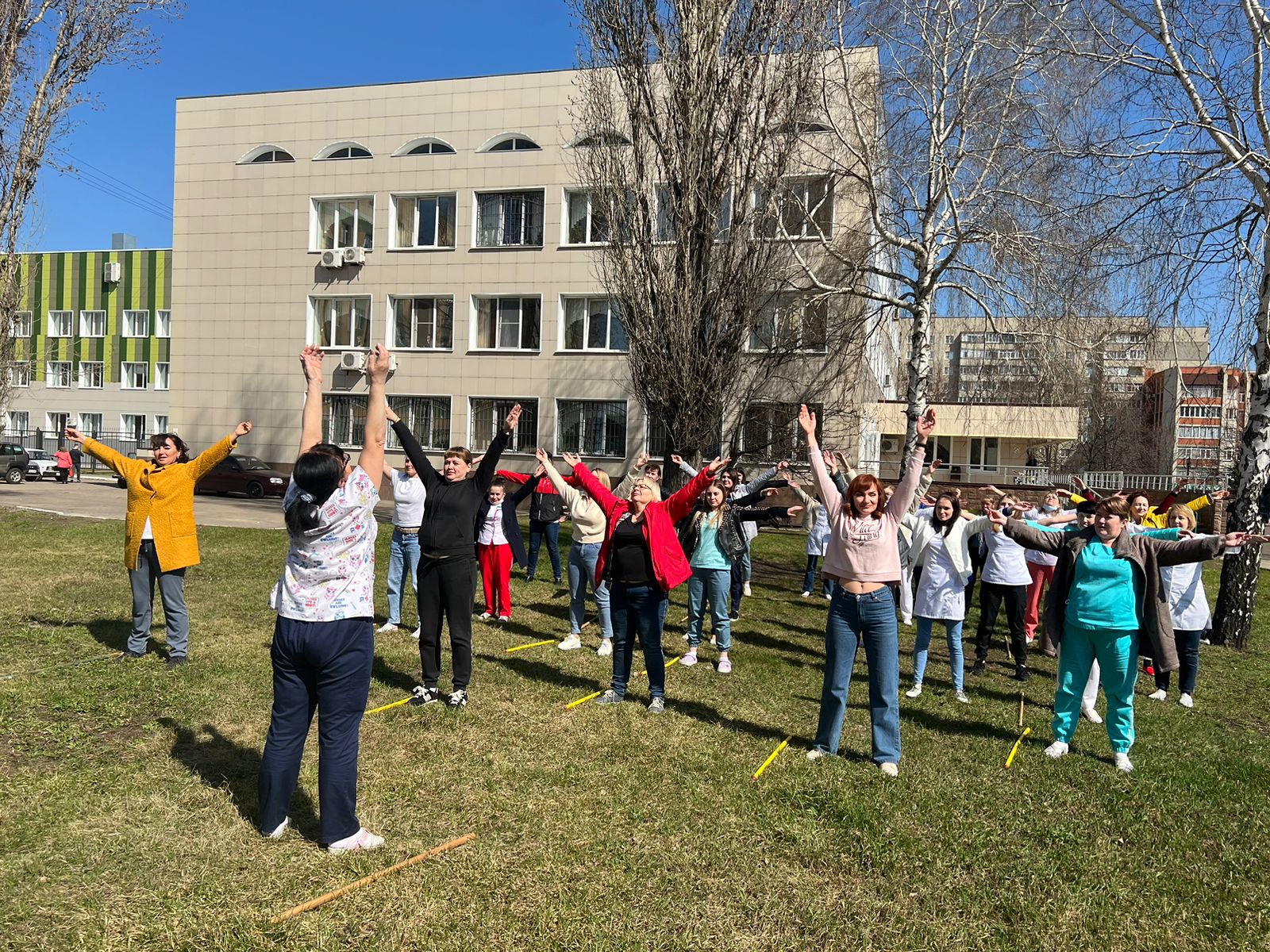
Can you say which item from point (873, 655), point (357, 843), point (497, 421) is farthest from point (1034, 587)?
point (497, 421)

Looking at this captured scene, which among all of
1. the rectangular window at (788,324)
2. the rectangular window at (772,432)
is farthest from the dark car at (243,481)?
the rectangular window at (788,324)

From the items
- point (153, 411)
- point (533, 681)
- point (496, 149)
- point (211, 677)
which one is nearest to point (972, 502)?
point (496, 149)

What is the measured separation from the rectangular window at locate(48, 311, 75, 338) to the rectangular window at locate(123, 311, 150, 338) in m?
3.93

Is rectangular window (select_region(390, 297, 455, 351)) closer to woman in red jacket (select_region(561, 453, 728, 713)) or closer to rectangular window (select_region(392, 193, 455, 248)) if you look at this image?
rectangular window (select_region(392, 193, 455, 248))

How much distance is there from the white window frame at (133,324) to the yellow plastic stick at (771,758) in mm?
50028

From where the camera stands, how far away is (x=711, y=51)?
1491cm

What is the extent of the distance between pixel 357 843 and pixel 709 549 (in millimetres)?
5333

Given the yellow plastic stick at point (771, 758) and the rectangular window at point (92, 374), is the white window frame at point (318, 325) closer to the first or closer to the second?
the rectangular window at point (92, 374)

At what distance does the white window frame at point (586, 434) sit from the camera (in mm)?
28359

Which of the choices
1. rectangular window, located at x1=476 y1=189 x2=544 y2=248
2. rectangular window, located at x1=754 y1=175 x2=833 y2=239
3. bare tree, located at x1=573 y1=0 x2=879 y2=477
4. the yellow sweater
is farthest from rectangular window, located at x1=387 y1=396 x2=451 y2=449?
the yellow sweater

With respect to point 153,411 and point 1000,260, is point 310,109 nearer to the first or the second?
point 153,411

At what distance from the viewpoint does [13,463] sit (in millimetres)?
33438

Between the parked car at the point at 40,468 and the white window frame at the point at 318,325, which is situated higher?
the white window frame at the point at 318,325

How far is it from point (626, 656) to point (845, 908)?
10.7ft
